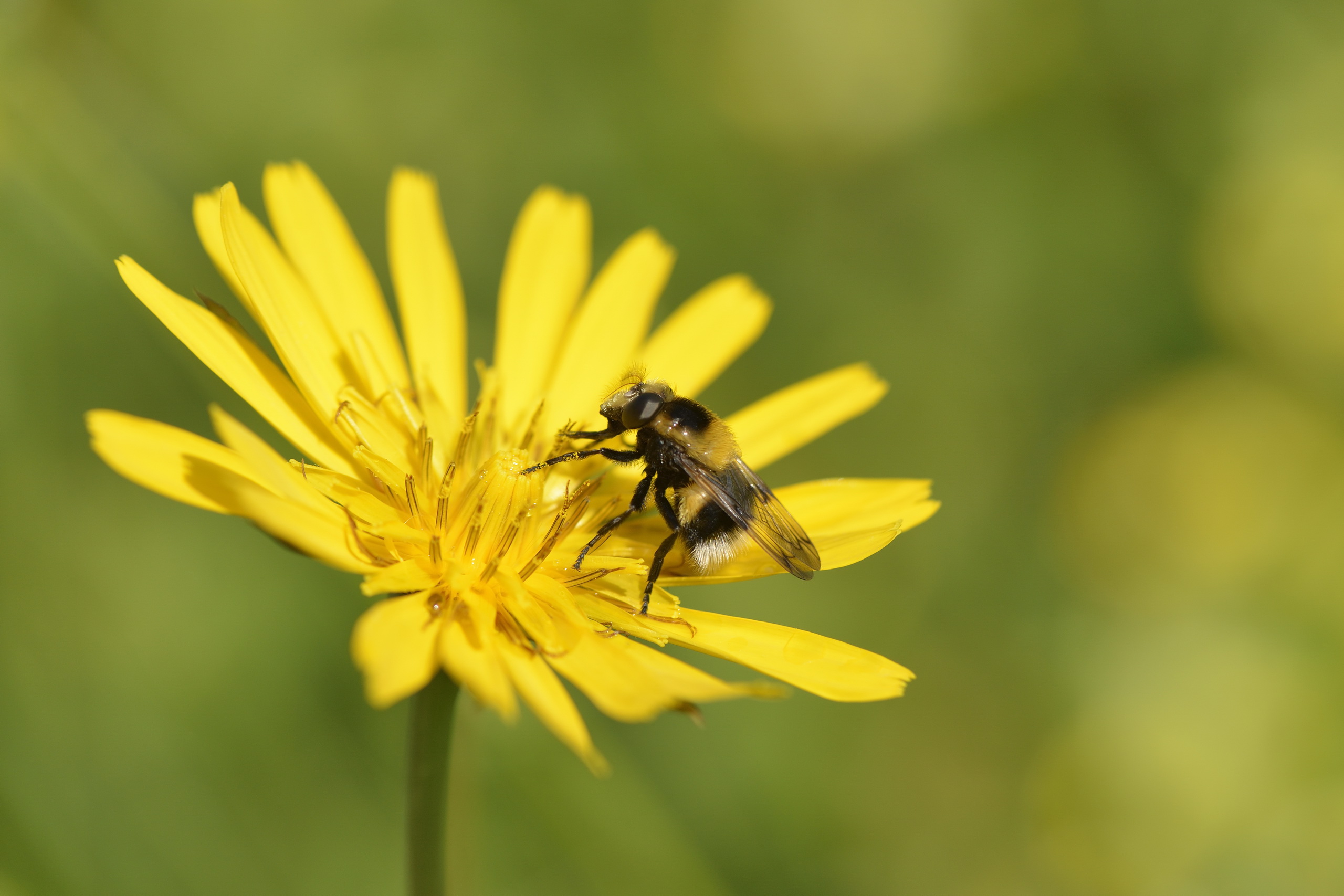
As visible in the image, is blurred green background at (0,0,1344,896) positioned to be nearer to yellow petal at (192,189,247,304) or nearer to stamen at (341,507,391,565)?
yellow petal at (192,189,247,304)

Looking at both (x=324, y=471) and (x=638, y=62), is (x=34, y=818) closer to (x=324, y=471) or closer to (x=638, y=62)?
(x=324, y=471)

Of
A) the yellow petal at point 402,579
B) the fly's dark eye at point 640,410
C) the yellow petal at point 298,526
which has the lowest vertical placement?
the yellow petal at point 298,526

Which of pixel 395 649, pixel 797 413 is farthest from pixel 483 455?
pixel 395 649

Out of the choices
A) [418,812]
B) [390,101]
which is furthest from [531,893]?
[390,101]

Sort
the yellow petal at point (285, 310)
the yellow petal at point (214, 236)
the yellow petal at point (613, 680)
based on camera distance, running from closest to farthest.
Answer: the yellow petal at point (613, 680)
the yellow petal at point (285, 310)
the yellow petal at point (214, 236)

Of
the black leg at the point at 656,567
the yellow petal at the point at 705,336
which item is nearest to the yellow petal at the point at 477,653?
the black leg at the point at 656,567

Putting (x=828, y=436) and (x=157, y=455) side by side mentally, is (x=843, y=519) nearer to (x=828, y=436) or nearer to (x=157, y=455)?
(x=157, y=455)

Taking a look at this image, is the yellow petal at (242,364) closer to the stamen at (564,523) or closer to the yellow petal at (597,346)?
the stamen at (564,523)
